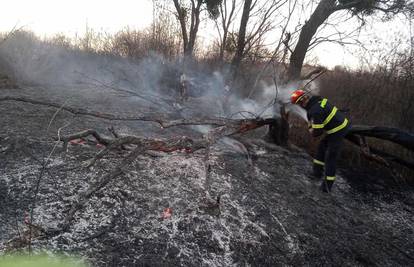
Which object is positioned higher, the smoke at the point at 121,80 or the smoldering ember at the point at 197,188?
the smoke at the point at 121,80

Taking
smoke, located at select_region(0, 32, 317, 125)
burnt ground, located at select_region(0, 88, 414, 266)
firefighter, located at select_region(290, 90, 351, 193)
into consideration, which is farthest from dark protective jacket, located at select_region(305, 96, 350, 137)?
smoke, located at select_region(0, 32, 317, 125)

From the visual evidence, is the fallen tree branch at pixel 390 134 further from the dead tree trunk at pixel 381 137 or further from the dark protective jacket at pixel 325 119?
the dark protective jacket at pixel 325 119

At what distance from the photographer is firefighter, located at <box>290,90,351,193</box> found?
195 inches

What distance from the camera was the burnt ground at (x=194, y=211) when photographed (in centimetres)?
307

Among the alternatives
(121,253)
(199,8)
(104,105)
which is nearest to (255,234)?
(121,253)

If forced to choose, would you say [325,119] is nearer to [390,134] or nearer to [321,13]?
[390,134]

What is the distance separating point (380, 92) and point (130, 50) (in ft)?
31.5

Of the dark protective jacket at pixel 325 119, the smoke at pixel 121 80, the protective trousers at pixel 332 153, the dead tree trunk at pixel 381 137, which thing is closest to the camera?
the dark protective jacket at pixel 325 119

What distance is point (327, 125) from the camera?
16.7 ft

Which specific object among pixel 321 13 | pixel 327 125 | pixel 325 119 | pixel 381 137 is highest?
pixel 321 13

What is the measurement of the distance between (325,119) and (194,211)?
8.77 ft

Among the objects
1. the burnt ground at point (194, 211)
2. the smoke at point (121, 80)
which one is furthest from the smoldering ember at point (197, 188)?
the smoke at point (121, 80)

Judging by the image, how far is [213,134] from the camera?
495 centimetres

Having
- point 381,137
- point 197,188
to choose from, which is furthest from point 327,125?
point 197,188
